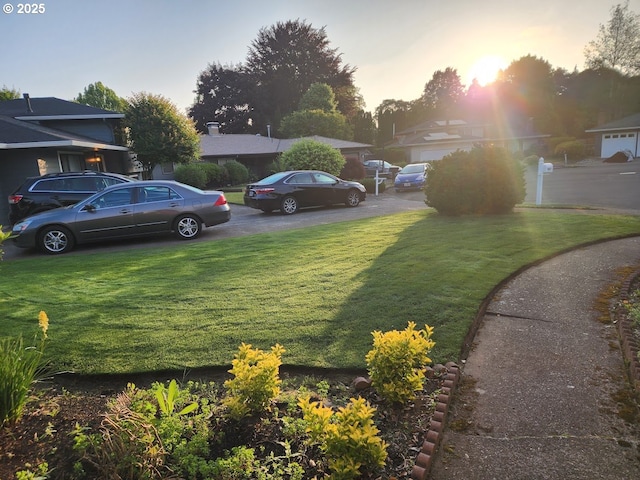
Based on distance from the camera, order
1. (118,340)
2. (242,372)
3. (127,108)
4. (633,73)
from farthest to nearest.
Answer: (633,73) → (127,108) → (118,340) → (242,372)

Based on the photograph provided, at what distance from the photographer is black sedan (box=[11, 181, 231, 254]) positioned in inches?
360

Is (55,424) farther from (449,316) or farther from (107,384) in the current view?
(449,316)

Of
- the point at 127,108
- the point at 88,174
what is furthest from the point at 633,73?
the point at 88,174

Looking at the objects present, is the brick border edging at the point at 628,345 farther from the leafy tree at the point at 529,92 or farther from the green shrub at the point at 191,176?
the leafy tree at the point at 529,92

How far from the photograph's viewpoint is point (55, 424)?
2754 mm

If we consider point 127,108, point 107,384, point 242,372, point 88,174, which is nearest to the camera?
point 242,372

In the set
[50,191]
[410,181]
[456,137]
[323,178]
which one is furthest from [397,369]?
[456,137]

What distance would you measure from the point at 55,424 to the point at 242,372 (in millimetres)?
1281

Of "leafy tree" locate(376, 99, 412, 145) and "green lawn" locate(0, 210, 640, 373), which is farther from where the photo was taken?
"leafy tree" locate(376, 99, 412, 145)

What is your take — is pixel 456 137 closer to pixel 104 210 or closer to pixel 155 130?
pixel 155 130

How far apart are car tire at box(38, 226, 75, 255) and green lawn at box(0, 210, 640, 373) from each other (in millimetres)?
657

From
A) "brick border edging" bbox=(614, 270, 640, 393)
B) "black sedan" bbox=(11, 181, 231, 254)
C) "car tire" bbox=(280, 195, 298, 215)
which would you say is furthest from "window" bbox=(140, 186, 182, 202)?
→ "brick border edging" bbox=(614, 270, 640, 393)

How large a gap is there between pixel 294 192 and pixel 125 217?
6.03m

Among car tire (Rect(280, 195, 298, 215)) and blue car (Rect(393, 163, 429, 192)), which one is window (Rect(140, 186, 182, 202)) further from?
blue car (Rect(393, 163, 429, 192))
